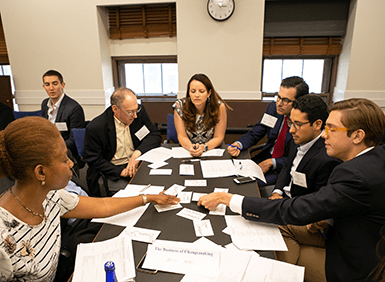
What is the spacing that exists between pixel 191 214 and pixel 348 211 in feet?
2.44

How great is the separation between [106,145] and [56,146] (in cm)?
143

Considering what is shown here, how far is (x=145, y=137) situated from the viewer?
2721 mm

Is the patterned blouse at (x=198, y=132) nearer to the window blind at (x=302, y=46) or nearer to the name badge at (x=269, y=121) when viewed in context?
the name badge at (x=269, y=121)

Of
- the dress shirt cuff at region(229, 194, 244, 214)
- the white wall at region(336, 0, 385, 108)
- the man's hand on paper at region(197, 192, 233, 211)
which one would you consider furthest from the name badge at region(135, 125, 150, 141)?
the white wall at region(336, 0, 385, 108)

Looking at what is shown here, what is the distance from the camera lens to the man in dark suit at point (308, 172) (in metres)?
1.59

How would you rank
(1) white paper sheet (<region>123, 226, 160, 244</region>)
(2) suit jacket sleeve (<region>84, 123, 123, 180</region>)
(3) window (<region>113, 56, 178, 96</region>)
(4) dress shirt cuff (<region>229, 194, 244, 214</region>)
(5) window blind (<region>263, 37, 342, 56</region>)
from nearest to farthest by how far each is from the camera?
(1) white paper sheet (<region>123, 226, 160, 244</region>) < (4) dress shirt cuff (<region>229, 194, 244, 214</region>) < (2) suit jacket sleeve (<region>84, 123, 123, 180</region>) < (5) window blind (<region>263, 37, 342, 56</region>) < (3) window (<region>113, 56, 178, 96</region>)

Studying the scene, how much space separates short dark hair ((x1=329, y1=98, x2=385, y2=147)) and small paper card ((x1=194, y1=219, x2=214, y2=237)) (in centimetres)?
83

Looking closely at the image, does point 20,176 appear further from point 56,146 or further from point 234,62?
point 234,62

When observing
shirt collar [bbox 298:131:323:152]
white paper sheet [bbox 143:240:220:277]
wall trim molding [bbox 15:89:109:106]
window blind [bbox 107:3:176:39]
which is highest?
window blind [bbox 107:3:176:39]

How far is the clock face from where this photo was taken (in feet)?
12.3

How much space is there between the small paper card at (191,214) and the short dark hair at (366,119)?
2.79ft

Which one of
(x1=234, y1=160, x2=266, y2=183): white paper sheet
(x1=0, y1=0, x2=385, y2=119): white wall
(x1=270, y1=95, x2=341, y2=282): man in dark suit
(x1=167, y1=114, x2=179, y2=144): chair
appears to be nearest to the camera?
(x1=270, y1=95, x2=341, y2=282): man in dark suit

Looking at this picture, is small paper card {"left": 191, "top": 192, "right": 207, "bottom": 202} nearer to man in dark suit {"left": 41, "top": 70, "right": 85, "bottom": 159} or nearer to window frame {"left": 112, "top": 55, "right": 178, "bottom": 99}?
man in dark suit {"left": 41, "top": 70, "right": 85, "bottom": 159}

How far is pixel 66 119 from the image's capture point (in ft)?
10.8
